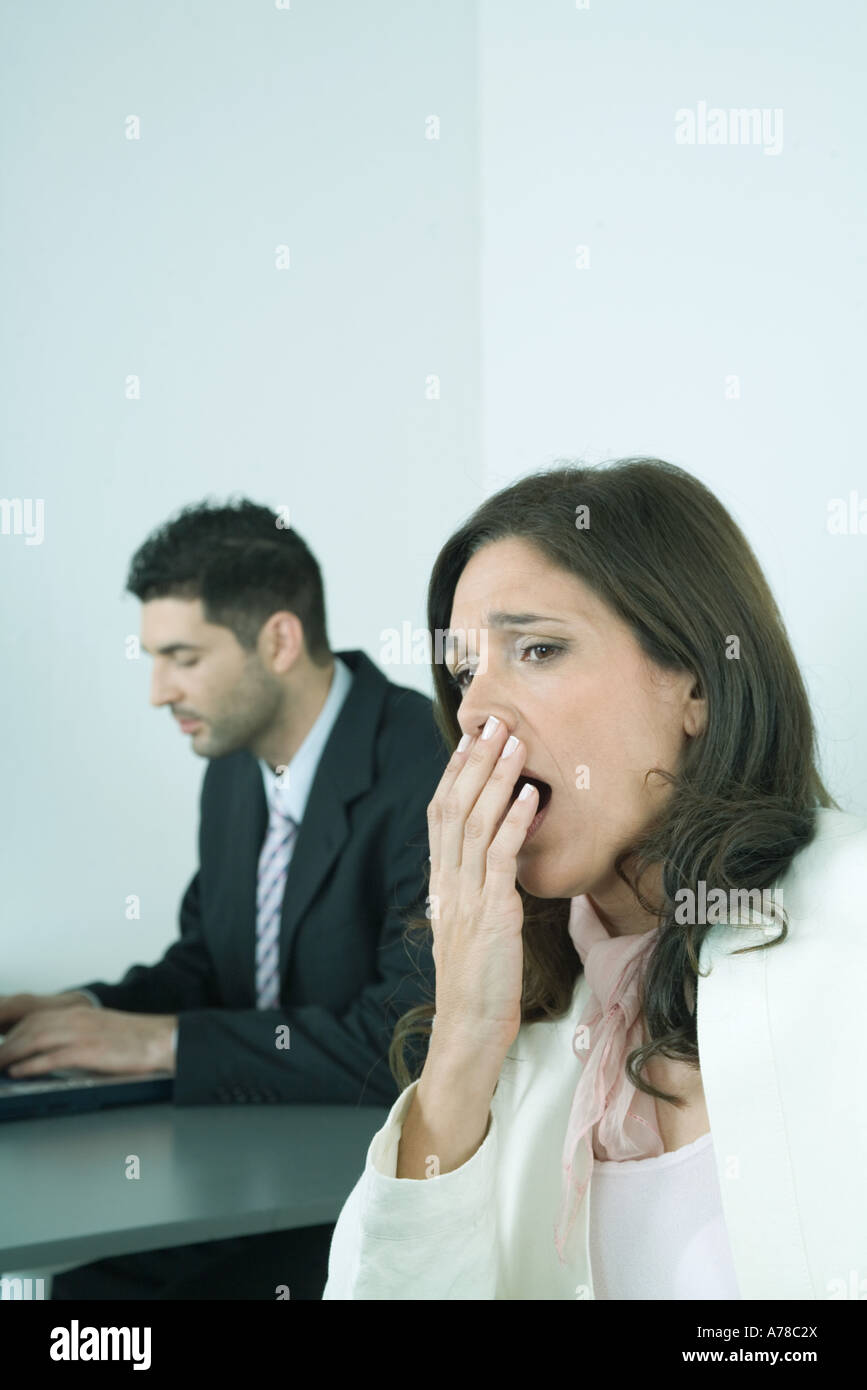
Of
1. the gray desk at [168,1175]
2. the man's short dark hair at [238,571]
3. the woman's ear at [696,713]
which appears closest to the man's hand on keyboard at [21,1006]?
the gray desk at [168,1175]

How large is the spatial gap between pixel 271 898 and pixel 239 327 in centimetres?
136

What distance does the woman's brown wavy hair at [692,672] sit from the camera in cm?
121

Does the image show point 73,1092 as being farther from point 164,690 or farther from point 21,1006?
point 164,690

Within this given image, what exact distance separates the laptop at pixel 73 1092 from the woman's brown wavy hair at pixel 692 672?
89cm

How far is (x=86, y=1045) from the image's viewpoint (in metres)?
2.11

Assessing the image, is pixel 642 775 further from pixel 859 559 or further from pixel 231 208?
pixel 231 208

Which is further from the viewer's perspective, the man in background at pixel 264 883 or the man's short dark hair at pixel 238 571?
the man's short dark hair at pixel 238 571

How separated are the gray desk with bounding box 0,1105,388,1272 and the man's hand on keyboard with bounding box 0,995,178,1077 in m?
0.09

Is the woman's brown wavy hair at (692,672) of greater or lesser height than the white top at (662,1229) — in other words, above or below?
above

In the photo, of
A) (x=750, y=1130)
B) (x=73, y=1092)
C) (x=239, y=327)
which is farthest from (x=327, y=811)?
(x=750, y=1130)

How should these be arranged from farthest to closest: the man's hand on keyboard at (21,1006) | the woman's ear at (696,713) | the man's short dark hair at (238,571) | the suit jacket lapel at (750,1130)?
the man's short dark hair at (238,571), the man's hand on keyboard at (21,1006), the woman's ear at (696,713), the suit jacket lapel at (750,1130)

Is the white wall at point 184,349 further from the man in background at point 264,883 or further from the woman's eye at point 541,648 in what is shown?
the woman's eye at point 541,648

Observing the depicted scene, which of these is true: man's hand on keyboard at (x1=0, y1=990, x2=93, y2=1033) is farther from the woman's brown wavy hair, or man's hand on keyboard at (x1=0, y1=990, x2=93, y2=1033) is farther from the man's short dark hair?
the woman's brown wavy hair
